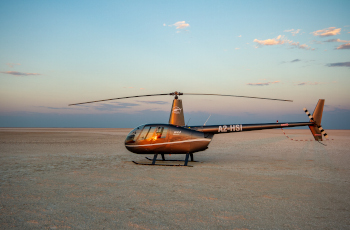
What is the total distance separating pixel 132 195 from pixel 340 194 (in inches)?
242

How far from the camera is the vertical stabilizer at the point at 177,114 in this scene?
1397 cm

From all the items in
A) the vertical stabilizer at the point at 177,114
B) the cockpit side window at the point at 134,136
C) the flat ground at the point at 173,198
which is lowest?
the flat ground at the point at 173,198

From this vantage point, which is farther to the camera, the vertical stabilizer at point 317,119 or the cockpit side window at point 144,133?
the vertical stabilizer at point 317,119

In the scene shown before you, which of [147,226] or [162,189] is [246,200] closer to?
[162,189]

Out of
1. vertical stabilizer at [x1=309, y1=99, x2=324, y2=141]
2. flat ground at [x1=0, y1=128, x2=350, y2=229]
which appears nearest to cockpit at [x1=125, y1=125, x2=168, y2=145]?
flat ground at [x1=0, y1=128, x2=350, y2=229]

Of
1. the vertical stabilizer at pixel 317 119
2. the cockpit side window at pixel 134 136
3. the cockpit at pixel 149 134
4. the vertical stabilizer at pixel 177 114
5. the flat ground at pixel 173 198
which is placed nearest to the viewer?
the flat ground at pixel 173 198

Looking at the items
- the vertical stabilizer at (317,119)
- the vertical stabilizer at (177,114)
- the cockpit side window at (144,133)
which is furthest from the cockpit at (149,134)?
the vertical stabilizer at (317,119)

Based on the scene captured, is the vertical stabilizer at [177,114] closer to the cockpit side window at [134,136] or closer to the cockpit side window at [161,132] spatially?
the cockpit side window at [161,132]

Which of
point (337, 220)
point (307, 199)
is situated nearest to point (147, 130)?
point (307, 199)

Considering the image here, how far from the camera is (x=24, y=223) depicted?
5.15 m

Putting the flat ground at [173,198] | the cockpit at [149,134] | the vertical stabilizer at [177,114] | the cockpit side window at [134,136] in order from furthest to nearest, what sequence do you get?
the vertical stabilizer at [177,114]
the cockpit side window at [134,136]
the cockpit at [149,134]
the flat ground at [173,198]

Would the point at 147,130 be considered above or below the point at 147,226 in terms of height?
above

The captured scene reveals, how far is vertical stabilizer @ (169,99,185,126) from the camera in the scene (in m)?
14.0

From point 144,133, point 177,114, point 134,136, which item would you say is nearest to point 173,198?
point 144,133
